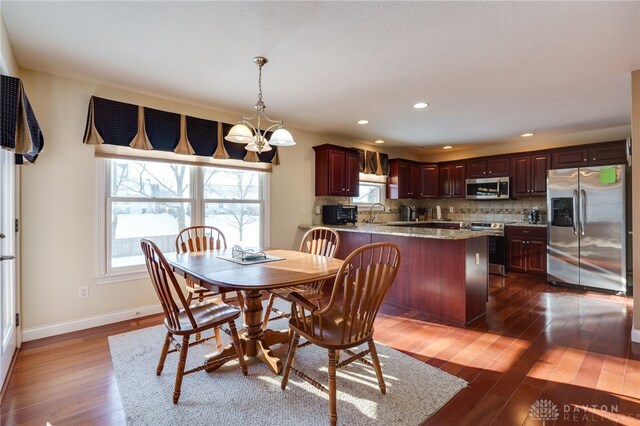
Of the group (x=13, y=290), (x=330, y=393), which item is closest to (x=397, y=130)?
(x=330, y=393)

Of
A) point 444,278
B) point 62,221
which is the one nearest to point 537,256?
point 444,278

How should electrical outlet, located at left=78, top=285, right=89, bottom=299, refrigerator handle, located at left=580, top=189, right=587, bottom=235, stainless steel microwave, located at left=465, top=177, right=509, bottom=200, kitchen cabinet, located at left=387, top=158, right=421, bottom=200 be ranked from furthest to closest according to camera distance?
kitchen cabinet, located at left=387, top=158, right=421, bottom=200 → stainless steel microwave, located at left=465, top=177, right=509, bottom=200 → refrigerator handle, located at left=580, top=189, right=587, bottom=235 → electrical outlet, located at left=78, top=285, right=89, bottom=299

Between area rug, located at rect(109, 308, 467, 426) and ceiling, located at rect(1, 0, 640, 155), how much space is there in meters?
2.31

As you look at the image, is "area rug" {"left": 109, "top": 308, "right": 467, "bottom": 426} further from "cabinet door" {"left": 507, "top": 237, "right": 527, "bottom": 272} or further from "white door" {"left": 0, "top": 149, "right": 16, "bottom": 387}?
"cabinet door" {"left": 507, "top": 237, "right": 527, "bottom": 272}

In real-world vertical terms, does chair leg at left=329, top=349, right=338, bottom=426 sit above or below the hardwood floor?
above

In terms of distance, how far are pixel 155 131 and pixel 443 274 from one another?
132 inches

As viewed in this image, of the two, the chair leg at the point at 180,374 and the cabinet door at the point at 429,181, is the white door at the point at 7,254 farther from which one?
the cabinet door at the point at 429,181

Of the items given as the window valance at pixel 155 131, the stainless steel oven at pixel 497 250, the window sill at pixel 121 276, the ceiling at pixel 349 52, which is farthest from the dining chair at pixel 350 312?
the stainless steel oven at pixel 497 250

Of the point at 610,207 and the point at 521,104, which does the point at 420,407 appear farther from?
the point at 610,207

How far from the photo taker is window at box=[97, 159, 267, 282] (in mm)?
3113

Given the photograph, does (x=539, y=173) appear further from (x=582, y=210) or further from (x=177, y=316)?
(x=177, y=316)

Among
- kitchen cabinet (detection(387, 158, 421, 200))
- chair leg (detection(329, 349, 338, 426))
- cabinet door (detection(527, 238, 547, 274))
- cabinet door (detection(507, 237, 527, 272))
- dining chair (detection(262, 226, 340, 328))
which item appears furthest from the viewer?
kitchen cabinet (detection(387, 158, 421, 200))

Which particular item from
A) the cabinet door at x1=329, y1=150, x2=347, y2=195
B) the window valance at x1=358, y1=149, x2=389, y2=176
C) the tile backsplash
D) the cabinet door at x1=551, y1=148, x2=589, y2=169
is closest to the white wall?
the cabinet door at x1=329, y1=150, x2=347, y2=195

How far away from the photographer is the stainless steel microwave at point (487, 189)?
5.52 metres
